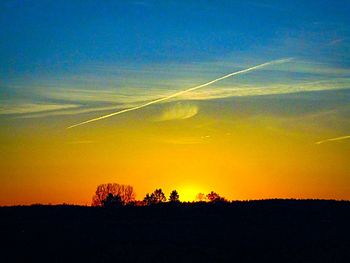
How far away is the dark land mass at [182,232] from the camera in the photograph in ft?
110

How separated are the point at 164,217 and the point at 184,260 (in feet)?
61.7

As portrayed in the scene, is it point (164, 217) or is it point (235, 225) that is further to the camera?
point (164, 217)

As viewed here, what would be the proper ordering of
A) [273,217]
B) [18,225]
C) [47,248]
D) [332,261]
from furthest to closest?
1. [273,217]
2. [18,225]
3. [47,248]
4. [332,261]

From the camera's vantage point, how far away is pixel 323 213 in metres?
49.9

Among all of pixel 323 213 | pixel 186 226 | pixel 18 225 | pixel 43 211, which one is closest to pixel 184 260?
pixel 186 226

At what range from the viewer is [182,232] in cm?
4175

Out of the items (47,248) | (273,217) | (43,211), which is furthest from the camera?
(43,211)

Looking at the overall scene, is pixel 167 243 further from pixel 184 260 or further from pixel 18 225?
pixel 18 225

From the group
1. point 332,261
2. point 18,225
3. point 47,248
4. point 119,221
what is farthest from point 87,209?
point 332,261

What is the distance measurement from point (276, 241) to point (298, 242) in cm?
134

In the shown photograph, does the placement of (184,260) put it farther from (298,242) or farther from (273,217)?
(273,217)

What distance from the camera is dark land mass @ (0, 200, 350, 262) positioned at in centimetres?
3353

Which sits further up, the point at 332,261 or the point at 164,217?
the point at 332,261

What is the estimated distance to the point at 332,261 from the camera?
32.1 meters
